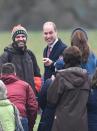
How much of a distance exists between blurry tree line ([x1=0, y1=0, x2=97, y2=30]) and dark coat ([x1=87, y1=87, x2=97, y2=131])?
1214 inches

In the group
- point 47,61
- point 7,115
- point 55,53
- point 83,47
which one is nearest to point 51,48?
point 55,53

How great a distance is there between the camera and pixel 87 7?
42.7 m

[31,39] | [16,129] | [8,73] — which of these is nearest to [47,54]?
[8,73]

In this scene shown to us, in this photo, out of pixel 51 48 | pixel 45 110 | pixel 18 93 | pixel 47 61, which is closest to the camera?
pixel 18 93

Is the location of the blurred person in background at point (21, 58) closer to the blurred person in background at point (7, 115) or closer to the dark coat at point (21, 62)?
the dark coat at point (21, 62)

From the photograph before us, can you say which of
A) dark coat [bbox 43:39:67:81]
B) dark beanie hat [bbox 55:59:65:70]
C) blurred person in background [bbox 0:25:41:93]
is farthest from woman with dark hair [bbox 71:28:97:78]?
blurred person in background [bbox 0:25:41:93]

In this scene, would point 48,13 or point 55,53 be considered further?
point 48,13

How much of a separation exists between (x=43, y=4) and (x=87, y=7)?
10.2ft

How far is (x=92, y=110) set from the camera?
9.20m

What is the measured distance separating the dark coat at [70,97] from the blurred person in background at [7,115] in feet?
1.58

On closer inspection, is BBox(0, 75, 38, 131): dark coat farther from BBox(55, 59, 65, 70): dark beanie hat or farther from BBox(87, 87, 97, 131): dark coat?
BBox(87, 87, 97, 131): dark coat

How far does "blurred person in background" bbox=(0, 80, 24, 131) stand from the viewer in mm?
8703

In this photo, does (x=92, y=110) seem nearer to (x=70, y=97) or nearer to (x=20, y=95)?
(x=70, y=97)

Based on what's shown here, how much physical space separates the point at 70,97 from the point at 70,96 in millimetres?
11
